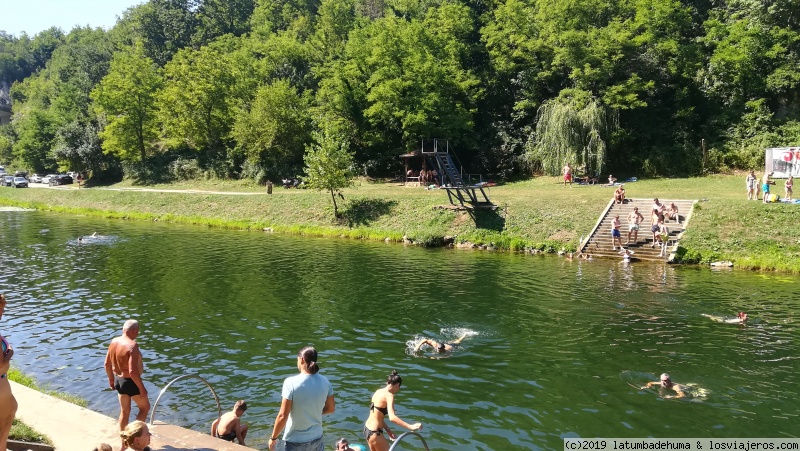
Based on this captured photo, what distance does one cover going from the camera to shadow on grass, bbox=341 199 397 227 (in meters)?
44.5

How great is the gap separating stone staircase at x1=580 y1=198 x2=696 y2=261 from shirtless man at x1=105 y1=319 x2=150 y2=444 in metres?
27.8

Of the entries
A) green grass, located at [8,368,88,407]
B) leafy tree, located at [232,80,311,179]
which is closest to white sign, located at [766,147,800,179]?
green grass, located at [8,368,88,407]

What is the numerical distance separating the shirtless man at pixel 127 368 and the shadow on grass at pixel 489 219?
98.2 feet

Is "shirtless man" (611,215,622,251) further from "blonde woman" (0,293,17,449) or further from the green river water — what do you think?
"blonde woman" (0,293,17,449)

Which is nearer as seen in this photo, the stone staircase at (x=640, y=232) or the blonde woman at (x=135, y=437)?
the blonde woman at (x=135, y=437)

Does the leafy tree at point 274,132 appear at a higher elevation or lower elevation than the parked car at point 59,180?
higher

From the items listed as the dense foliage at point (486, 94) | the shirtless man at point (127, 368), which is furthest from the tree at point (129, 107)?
the shirtless man at point (127, 368)

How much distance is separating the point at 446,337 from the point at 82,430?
11126 mm

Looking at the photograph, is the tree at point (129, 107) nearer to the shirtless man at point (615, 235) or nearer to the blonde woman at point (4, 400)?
the shirtless man at point (615, 235)

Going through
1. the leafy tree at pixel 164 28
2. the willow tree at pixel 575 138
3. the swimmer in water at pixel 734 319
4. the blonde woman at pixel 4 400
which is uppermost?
the leafy tree at pixel 164 28

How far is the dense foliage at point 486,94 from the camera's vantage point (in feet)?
174

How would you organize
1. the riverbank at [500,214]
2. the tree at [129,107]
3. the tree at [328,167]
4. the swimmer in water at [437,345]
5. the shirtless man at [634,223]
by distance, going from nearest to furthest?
the swimmer in water at [437,345]
the riverbank at [500,214]
the shirtless man at [634,223]
the tree at [328,167]
the tree at [129,107]

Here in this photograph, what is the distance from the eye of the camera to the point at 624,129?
55094mm

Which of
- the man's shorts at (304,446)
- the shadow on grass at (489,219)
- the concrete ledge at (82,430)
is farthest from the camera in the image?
the shadow on grass at (489,219)
